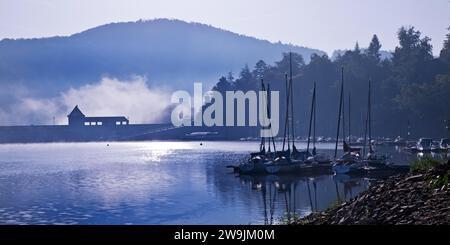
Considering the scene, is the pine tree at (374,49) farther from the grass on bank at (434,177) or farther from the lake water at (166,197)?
the grass on bank at (434,177)

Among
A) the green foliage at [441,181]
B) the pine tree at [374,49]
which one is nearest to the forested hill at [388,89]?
the pine tree at [374,49]

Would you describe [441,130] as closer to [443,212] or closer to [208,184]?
[208,184]

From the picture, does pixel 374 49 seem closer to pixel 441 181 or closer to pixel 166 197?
pixel 166 197

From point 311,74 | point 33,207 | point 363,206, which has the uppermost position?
point 311,74

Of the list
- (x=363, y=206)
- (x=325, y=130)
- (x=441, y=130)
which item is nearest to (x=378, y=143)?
(x=441, y=130)

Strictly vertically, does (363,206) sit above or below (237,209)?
above

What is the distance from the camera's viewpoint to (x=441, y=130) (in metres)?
140

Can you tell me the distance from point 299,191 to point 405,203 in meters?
40.6

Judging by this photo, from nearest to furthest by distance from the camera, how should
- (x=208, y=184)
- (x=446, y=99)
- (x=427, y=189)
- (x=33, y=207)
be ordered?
(x=427, y=189) < (x=33, y=207) < (x=208, y=184) < (x=446, y=99)

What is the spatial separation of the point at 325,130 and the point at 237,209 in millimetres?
146803

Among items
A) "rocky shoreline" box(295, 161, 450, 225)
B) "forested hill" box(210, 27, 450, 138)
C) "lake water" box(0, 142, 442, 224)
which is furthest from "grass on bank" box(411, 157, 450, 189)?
"forested hill" box(210, 27, 450, 138)

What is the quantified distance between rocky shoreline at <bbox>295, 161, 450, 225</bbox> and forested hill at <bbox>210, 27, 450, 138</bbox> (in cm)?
12713

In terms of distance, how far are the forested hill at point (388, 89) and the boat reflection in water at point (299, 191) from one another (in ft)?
268

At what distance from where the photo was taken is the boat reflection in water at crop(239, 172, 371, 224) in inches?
1567
